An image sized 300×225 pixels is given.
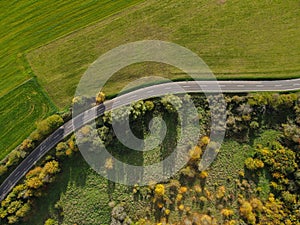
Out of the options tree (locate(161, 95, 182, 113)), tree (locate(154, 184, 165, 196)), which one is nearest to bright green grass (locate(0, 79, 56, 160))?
tree (locate(161, 95, 182, 113))

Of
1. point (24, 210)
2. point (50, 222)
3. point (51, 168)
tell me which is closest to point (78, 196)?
point (50, 222)

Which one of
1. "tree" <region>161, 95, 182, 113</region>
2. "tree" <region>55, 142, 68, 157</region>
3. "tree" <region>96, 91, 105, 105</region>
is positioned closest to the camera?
"tree" <region>161, 95, 182, 113</region>

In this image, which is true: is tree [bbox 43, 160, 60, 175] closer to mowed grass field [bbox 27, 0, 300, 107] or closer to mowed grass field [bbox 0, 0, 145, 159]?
mowed grass field [bbox 27, 0, 300, 107]

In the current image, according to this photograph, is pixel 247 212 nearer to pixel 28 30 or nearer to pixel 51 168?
pixel 51 168

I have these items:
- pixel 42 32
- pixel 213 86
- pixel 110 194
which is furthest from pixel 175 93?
pixel 42 32

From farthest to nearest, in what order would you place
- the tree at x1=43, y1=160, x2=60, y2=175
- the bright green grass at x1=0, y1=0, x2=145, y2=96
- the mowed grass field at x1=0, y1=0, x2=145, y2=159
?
the bright green grass at x1=0, y1=0, x2=145, y2=96 < the mowed grass field at x1=0, y1=0, x2=145, y2=159 < the tree at x1=43, y1=160, x2=60, y2=175

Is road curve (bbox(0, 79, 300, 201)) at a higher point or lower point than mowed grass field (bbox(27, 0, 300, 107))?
lower
